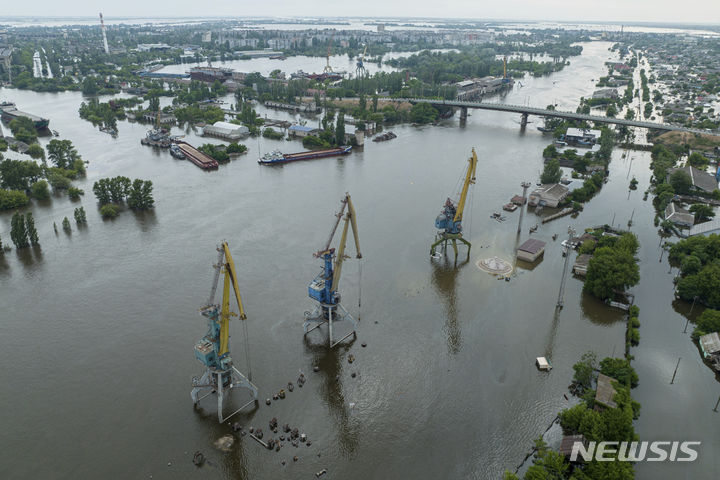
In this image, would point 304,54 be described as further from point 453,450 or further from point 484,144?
point 453,450

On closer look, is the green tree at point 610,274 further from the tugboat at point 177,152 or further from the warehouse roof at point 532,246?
the tugboat at point 177,152

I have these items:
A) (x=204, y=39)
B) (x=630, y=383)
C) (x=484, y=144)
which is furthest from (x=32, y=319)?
(x=204, y=39)

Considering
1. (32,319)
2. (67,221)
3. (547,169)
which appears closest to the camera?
(32,319)

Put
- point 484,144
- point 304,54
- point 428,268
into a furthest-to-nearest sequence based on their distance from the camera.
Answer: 1. point 304,54
2. point 484,144
3. point 428,268

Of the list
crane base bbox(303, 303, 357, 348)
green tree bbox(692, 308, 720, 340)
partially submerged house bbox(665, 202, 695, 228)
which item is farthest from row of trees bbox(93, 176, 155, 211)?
partially submerged house bbox(665, 202, 695, 228)

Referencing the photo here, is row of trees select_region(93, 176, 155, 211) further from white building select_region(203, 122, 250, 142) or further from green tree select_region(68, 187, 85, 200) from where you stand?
white building select_region(203, 122, 250, 142)

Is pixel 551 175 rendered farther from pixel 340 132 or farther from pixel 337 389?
pixel 337 389

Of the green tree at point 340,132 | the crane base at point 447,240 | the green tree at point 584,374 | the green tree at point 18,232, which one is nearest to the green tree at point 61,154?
the green tree at point 18,232
